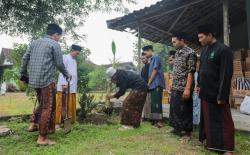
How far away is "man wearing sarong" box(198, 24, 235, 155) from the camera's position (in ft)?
13.1

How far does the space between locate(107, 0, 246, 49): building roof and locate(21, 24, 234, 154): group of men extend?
1105 mm

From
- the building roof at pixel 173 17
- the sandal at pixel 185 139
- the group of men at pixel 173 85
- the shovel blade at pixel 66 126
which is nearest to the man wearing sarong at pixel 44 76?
the group of men at pixel 173 85

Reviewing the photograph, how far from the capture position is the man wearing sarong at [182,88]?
4883 mm

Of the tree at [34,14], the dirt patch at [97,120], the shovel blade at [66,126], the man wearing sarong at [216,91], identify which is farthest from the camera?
the tree at [34,14]

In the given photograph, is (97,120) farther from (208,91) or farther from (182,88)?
(208,91)

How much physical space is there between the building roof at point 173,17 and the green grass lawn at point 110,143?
2.68 m

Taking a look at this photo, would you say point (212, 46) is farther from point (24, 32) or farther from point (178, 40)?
point (24, 32)

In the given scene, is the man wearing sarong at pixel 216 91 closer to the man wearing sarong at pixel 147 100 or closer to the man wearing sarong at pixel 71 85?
the man wearing sarong at pixel 147 100

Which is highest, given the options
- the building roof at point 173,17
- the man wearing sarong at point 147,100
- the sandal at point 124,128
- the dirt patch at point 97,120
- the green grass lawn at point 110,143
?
the building roof at point 173,17

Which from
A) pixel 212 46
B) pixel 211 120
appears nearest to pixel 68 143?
pixel 211 120

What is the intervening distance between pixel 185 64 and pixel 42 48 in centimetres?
236

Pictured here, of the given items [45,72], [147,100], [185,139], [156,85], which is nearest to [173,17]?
[156,85]

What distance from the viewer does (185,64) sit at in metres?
4.99

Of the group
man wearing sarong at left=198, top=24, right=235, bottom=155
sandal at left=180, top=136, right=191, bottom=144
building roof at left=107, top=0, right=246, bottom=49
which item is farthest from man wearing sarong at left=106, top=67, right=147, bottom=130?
building roof at left=107, top=0, right=246, bottom=49
